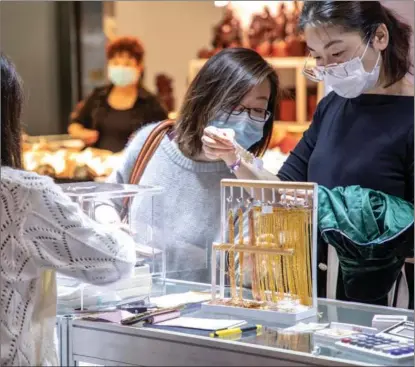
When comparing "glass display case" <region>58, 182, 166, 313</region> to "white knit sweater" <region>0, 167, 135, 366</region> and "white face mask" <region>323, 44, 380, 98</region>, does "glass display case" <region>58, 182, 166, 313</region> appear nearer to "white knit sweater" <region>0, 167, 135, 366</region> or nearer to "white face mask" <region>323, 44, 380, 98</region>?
"white knit sweater" <region>0, 167, 135, 366</region>

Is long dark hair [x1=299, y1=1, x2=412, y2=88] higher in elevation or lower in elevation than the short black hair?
lower

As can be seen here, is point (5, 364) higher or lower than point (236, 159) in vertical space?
lower

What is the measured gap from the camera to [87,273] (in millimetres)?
1775

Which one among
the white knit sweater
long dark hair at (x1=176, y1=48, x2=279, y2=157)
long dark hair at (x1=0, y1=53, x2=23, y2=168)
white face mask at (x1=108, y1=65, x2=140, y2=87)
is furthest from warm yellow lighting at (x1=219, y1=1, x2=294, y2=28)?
the white knit sweater

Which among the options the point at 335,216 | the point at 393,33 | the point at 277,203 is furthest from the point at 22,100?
the point at 393,33

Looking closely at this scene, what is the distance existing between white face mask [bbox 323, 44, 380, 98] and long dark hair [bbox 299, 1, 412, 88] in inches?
1.7

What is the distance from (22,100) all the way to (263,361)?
722 millimetres

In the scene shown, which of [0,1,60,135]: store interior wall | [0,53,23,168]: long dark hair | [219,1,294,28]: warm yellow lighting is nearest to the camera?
[0,53,23,168]: long dark hair

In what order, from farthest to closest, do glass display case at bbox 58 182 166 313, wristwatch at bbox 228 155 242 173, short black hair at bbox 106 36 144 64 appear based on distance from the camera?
1. short black hair at bbox 106 36 144 64
2. wristwatch at bbox 228 155 242 173
3. glass display case at bbox 58 182 166 313

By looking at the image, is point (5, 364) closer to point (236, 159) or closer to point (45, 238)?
point (45, 238)

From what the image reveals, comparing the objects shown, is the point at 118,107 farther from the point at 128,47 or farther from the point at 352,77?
the point at 352,77

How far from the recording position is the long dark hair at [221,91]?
8.13 ft

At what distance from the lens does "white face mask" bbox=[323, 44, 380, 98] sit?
229cm

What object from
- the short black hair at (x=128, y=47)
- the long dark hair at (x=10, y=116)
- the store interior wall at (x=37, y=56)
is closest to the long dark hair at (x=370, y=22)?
the long dark hair at (x=10, y=116)
